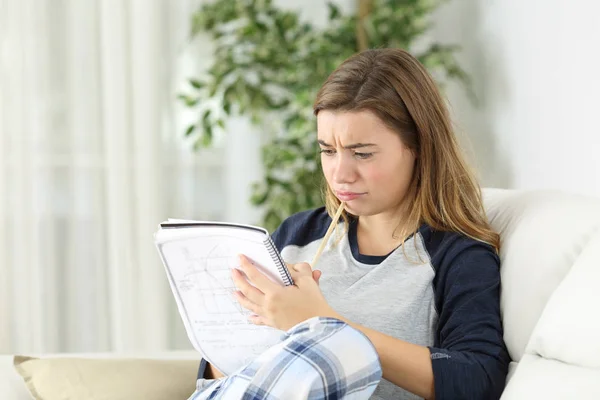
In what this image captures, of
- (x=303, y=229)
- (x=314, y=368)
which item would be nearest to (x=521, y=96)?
(x=303, y=229)

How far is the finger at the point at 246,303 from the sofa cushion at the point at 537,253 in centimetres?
38

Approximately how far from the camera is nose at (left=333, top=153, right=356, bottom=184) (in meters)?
1.34

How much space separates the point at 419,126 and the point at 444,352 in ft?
1.27

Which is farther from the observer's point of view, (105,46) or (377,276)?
(105,46)

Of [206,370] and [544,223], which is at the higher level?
[544,223]

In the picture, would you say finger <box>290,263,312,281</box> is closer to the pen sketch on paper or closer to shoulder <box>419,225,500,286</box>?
the pen sketch on paper

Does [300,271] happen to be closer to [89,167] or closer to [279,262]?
[279,262]

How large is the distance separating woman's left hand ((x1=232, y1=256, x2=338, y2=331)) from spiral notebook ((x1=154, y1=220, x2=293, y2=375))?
2cm

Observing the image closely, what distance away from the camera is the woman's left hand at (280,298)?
1.14 m

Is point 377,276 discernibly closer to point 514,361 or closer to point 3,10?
point 514,361

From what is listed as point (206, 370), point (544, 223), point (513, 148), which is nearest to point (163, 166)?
point (513, 148)

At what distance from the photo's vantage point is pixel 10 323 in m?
2.82

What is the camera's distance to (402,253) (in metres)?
1.40

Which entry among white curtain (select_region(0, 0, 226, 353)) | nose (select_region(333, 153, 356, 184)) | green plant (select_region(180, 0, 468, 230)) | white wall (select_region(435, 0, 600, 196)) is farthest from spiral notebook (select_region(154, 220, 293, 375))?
white curtain (select_region(0, 0, 226, 353))
